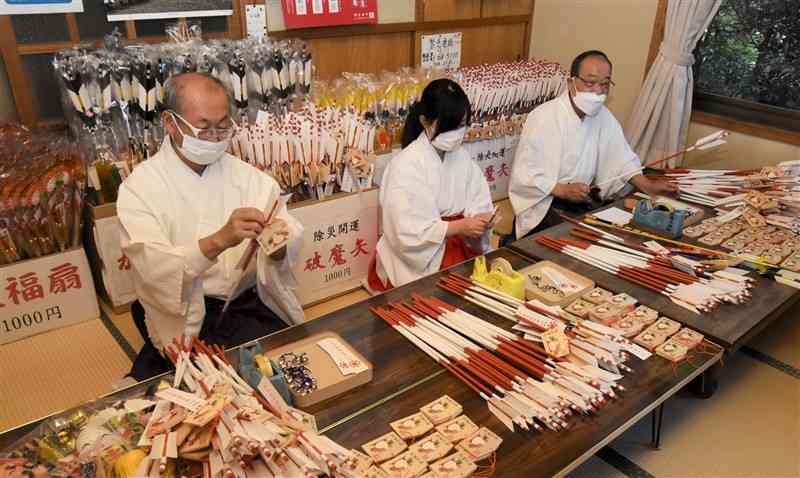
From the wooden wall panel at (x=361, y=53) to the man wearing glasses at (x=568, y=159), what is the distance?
1.63 m

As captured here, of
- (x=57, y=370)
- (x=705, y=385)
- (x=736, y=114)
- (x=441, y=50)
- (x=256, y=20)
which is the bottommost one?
(x=57, y=370)

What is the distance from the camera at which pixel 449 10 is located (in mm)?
5004

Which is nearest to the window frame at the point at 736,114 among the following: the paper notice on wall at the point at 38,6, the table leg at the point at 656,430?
the table leg at the point at 656,430

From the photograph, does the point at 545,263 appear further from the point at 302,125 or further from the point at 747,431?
the point at 302,125

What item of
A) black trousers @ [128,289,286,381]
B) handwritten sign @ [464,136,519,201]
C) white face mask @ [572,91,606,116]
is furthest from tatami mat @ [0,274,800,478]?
handwritten sign @ [464,136,519,201]

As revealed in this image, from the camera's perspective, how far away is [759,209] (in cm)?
306

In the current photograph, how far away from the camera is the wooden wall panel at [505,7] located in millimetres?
5293

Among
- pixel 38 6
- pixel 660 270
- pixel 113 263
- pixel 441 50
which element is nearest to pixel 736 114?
pixel 441 50

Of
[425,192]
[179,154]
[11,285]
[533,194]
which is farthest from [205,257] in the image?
[533,194]

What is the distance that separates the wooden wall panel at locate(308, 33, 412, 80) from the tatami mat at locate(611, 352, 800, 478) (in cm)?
338

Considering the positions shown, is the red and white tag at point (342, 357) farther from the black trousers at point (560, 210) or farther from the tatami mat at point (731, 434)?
the black trousers at point (560, 210)

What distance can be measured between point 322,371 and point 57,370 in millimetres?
1884

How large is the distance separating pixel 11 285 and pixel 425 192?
223 centimetres

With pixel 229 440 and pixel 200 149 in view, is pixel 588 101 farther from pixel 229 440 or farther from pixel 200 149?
pixel 229 440
